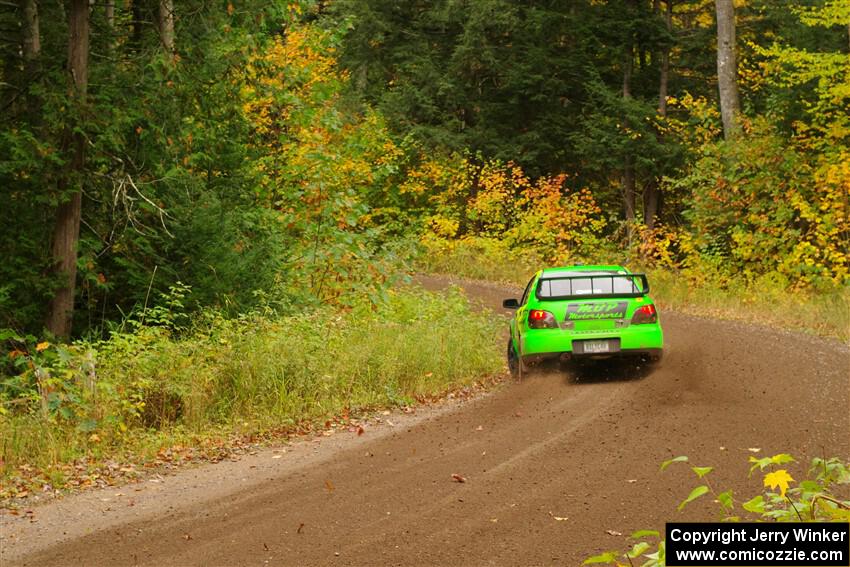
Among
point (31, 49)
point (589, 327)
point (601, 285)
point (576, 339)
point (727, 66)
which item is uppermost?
point (727, 66)

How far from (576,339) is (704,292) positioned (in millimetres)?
13230

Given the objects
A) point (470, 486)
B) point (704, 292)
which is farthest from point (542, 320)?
point (704, 292)

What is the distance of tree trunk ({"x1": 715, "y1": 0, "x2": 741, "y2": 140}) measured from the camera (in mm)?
30203

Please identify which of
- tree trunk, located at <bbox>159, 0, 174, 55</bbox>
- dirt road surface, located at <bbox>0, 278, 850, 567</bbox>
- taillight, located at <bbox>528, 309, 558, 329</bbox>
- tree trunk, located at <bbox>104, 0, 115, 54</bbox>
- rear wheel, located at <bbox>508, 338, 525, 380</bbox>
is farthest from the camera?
tree trunk, located at <bbox>159, 0, 174, 55</bbox>

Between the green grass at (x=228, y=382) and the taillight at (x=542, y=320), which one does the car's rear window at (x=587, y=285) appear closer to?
the taillight at (x=542, y=320)

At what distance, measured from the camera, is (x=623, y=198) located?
3650 cm

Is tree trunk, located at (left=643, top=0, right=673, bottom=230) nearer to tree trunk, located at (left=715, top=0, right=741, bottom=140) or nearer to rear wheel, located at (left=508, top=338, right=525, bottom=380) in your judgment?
tree trunk, located at (left=715, top=0, right=741, bottom=140)

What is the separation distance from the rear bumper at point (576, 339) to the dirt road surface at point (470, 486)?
2.55ft

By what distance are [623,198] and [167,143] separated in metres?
22.2

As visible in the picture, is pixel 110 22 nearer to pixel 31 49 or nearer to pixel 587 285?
pixel 31 49

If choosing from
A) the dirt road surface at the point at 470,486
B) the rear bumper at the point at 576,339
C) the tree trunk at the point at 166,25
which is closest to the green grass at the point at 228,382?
the dirt road surface at the point at 470,486

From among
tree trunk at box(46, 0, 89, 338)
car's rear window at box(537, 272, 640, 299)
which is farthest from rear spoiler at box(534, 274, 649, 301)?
tree trunk at box(46, 0, 89, 338)

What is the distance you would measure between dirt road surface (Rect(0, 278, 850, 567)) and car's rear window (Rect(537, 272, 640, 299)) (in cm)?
182

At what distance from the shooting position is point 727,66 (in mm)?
30500
